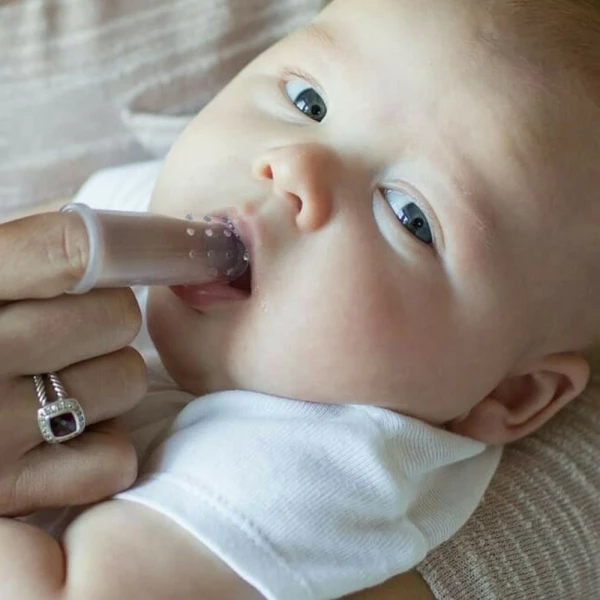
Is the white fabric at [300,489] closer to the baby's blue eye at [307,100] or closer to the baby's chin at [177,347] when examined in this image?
the baby's chin at [177,347]

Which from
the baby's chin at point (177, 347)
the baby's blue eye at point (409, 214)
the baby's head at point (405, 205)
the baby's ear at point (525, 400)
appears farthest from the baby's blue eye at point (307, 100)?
the baby's ear at point (525, 400)

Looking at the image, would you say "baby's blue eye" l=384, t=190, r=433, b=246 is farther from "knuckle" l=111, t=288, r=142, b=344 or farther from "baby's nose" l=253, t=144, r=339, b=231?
"knuckle" l=111, t=288, r=142, b=344

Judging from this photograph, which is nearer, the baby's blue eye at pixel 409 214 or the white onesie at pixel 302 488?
the white onesie at pixel 302 488

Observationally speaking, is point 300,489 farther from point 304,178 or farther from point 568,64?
point 568,64

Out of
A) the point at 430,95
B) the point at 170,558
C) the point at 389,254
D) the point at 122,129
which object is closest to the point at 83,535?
the point at 170,558

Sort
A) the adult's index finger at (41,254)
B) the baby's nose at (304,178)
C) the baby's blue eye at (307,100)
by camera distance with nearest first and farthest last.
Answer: the adult's index finger at (41,254) < the baby's nose at (304,178) < the baby's blue eye at (307,100)

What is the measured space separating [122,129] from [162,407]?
0.48 m

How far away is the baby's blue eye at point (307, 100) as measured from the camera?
39.0 inches

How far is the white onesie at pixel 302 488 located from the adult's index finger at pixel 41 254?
193mm

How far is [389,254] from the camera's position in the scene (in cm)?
91

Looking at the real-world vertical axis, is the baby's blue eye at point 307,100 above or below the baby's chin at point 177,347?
above

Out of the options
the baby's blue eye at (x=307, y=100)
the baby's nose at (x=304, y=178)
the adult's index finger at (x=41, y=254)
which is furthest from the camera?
the baby's blue eye at (x=307, y=100)

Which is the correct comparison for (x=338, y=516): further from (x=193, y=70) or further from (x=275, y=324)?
(x=193, y=70)

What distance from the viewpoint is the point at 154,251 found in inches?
32.6
